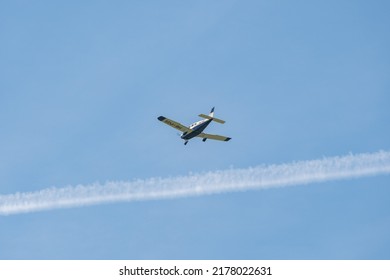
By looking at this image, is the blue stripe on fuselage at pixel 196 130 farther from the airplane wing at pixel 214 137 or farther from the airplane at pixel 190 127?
the airplane wing at pixel 214 137

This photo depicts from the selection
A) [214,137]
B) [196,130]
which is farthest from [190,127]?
[214,137]

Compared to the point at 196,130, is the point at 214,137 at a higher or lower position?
higher

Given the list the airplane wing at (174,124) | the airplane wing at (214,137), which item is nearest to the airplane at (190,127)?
the airplane wing at (174,124)

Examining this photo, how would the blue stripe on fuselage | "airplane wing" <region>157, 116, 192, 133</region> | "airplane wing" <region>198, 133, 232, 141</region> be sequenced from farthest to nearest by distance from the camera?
"airplane wing" <region>198, 133, 232, 141</region> → "airplane wing" <region>157, 116, 192, 133</region> → the blue stripe on fuselage

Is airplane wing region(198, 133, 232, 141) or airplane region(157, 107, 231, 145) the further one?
airplane wing region(198, 133, 232, 141)

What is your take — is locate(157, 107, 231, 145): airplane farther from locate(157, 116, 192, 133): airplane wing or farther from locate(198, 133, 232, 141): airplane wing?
locate(198, 133, 232, 141): airplane wing

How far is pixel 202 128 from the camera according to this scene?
10994 centimetres

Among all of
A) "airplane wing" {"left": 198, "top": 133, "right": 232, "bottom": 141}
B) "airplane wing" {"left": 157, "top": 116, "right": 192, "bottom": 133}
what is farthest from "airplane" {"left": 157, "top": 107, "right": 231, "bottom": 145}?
"airplane wing" {"left": 198, "top": 133, "right": 232, "bottom": 141}

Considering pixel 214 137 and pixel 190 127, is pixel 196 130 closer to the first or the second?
pixel 190 127
